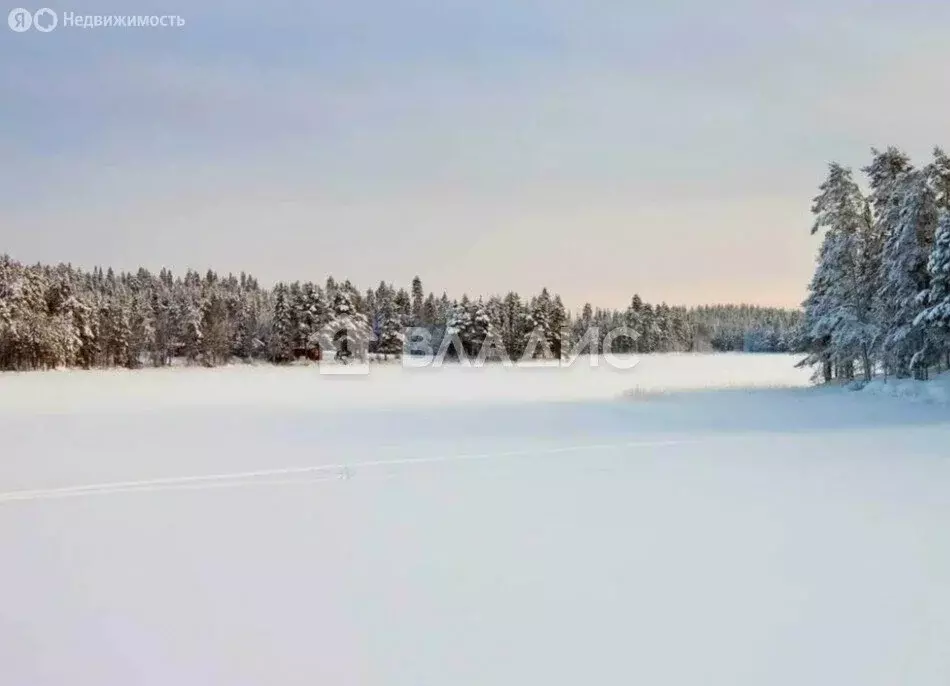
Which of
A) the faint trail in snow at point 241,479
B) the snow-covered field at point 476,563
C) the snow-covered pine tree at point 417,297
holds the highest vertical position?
the snow-covered pine tree at point 417,297

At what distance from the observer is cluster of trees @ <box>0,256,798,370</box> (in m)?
57.9

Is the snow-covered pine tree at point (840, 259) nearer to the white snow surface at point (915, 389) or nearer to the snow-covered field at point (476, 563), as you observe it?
the white snow surface at point (915, 389)

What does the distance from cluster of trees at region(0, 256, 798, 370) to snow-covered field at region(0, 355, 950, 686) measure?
5400cm

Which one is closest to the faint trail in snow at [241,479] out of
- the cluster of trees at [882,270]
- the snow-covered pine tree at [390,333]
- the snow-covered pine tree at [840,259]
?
the cluster of trees at [882,270]

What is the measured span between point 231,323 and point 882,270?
228 ft

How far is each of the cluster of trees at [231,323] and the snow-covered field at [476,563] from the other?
54.0 metres

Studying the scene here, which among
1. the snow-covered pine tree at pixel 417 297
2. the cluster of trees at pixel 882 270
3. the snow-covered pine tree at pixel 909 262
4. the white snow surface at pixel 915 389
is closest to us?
the white snow surface at pixel 915 389

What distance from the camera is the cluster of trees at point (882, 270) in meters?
25.6

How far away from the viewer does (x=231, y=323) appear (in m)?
78.8

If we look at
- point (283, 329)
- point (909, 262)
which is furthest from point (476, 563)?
point (283, 329)

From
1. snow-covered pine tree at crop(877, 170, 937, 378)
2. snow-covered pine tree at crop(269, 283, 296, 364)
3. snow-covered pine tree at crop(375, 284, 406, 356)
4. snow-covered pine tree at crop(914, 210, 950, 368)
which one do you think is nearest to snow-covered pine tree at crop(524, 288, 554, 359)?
snow-covered pine tree at crop(375, 284, 406, 356)

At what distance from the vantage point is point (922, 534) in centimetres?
653

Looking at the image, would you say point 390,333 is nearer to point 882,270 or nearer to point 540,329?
point 540,329

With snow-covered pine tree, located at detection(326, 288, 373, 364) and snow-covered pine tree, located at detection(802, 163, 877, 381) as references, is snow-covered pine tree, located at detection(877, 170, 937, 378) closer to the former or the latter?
snow-covered pine tree, located at detection(802, 163, 877, 381)
